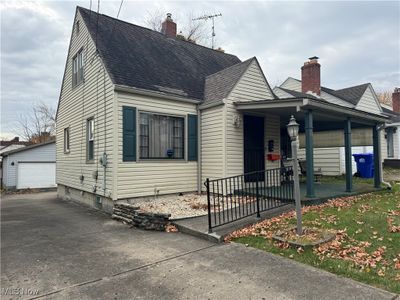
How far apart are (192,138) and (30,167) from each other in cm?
1578

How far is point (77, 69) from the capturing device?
11234 millimetres

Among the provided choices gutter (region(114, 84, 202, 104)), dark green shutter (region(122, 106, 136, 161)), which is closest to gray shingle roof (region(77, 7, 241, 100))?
gutter (region(114, 84, 202, 104))

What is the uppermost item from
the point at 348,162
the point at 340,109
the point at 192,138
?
the point at 340,109

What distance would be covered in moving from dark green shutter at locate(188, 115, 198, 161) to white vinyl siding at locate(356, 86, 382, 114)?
12.0 meters

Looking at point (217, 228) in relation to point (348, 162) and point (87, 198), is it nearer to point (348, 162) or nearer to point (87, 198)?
point (348, 162)

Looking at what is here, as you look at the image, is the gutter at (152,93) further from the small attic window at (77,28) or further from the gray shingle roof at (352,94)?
the gray shingle roof at (352,94)

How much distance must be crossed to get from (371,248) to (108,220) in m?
6.05

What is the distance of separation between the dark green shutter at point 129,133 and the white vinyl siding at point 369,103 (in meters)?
14.3

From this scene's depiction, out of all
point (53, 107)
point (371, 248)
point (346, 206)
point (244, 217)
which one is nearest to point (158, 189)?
point (244, 217)

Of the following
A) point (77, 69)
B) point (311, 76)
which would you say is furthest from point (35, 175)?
point (311, 76)

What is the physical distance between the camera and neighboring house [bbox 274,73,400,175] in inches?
527

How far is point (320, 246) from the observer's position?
4.38 m

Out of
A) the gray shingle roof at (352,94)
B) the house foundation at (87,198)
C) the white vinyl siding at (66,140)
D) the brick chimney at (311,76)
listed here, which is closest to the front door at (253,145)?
the house foundation at (87,198)

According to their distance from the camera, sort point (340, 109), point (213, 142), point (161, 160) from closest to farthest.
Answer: point (340, 109)
point (161, 160)
point (213, 142)
